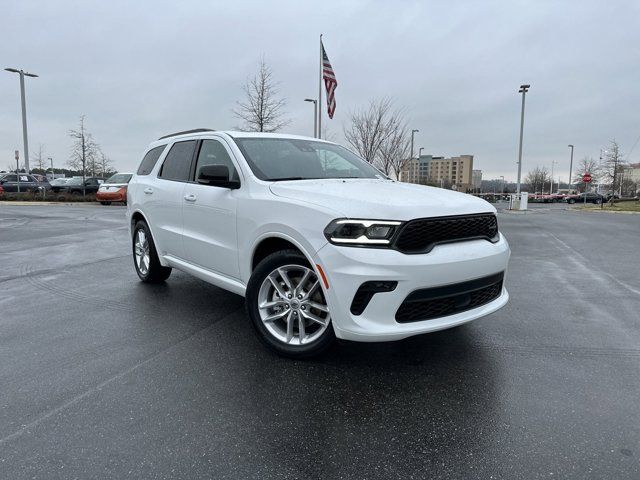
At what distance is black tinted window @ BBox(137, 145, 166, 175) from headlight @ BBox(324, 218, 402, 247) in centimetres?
360

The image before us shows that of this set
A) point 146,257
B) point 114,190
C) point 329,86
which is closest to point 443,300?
point 146,257

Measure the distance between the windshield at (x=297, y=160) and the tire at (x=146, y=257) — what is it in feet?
7.23

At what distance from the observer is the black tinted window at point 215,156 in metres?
4.28

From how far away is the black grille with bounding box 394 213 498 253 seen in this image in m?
3.15

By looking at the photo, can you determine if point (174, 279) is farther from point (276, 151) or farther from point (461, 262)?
point (461, 262)

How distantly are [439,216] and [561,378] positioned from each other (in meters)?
1.48

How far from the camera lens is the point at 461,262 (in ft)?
10.8

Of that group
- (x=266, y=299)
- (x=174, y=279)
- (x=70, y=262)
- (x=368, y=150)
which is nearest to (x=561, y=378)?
(x=266, y=299)

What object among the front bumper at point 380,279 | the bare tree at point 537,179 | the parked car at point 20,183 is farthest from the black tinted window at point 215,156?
the bare tree at point 537,179

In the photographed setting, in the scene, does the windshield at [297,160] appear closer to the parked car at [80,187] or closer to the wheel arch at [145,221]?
the wheel arch at [145,221]

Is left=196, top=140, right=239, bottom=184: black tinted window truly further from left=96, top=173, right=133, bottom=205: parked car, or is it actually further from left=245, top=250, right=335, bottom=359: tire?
left=96, top=173, right=133, bottom=205: parked car

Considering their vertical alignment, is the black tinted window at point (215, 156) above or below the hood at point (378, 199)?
above

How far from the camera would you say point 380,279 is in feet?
9.95

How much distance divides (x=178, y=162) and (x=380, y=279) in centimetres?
330
